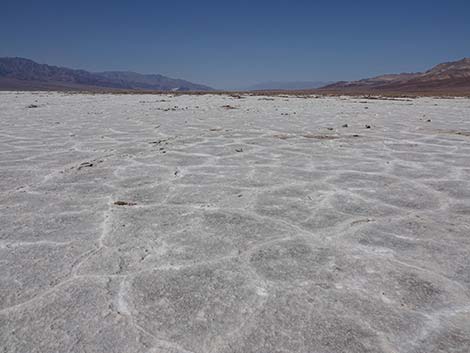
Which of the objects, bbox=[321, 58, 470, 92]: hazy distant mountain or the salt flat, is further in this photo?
bbox=[321, 58, 470, 92]: hazy distant mountain

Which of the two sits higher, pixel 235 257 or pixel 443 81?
pixel 235 257

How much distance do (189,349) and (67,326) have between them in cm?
50

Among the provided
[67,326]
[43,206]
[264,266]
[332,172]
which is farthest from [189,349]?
[332,172]

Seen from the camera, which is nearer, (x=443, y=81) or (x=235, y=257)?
(x=235, y=257)

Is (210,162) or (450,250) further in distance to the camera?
(210,162)

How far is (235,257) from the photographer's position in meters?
2.10

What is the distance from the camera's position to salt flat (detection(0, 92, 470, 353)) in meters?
1.48

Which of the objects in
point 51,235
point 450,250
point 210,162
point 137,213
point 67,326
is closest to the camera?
point 67,326

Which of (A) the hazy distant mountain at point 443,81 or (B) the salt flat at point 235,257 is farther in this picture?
(A) the hazy distant mountain at point 443,81

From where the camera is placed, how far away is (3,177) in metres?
3.77

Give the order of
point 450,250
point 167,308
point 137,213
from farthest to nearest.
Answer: point 137,213 < point 450,250 < point 167,308

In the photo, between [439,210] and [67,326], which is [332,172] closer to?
[439,210]

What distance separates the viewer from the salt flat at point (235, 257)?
1482 millimetres

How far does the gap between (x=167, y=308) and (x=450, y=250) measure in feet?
5.26
